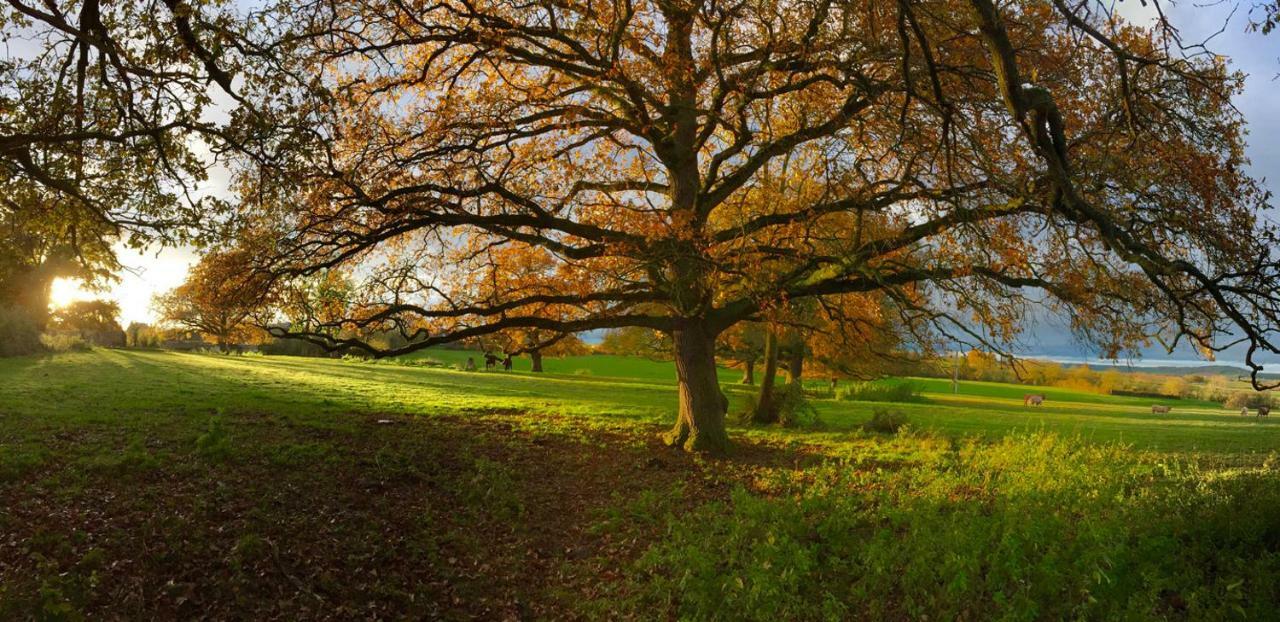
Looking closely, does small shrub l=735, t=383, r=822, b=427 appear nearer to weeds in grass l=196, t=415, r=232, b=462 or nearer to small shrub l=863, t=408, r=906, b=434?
small shrub l=863, t=408, r=906, b=434

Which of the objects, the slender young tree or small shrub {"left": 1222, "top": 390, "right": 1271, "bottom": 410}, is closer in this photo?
the slender young tree

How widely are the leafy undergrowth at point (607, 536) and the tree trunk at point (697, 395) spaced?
216 centimetres

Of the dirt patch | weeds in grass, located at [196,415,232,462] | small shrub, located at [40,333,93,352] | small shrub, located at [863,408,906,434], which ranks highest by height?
small shrub, located at [40,333,93,352]

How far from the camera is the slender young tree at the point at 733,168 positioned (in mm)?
9586

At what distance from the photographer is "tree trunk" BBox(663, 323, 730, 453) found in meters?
14.3

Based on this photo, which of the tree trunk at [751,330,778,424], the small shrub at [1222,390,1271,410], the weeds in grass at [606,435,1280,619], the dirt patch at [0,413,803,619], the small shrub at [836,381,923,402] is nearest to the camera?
the weeds in grass at [606,435,1280,619]

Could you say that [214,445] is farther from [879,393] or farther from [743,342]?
[879,393]

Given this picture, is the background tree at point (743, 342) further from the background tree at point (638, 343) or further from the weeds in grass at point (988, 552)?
the weeds in grass at point (988, 552)

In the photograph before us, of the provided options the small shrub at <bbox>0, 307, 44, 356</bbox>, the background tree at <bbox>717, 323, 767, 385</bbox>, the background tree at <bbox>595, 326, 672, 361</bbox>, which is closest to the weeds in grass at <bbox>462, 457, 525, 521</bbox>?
the background tree at <bbox>717, 323, 767, 385</bbox>

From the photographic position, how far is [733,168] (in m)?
16.1

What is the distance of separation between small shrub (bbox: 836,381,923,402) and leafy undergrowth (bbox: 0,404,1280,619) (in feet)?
81.1

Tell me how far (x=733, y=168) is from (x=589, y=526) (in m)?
9.85

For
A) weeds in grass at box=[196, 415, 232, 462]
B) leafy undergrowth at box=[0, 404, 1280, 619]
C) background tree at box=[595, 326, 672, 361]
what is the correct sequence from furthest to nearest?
1. background tree at box=[595, 326, 672, 361]
2. weeds in grass at box=[196, 415, 232, 462]
3. leafy undergrowth at box=[0, 404, 1280, 619]

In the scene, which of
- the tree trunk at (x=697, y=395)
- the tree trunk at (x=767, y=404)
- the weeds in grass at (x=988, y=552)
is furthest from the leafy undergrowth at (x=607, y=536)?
the tree trunk at (x=767, y=404)
